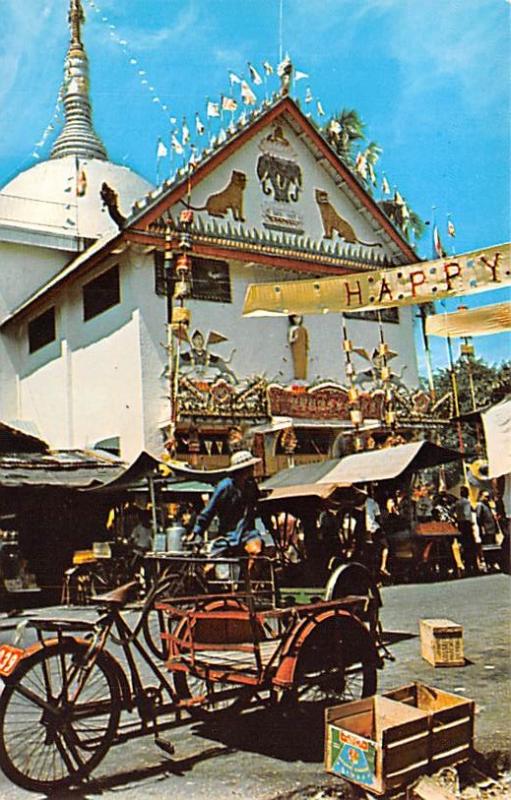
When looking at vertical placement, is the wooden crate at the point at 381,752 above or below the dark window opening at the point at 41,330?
below

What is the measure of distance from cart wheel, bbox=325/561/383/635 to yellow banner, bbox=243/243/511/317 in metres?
2.26

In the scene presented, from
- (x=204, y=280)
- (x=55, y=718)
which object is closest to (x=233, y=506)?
(x=55, y=718)

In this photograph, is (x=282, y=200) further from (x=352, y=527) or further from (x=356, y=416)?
(x=352, y=527)

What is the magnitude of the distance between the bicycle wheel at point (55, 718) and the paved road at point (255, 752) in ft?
0.33

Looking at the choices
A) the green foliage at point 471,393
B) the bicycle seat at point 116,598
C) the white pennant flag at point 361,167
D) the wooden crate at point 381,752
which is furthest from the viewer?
the white pennant flag at point 361,167

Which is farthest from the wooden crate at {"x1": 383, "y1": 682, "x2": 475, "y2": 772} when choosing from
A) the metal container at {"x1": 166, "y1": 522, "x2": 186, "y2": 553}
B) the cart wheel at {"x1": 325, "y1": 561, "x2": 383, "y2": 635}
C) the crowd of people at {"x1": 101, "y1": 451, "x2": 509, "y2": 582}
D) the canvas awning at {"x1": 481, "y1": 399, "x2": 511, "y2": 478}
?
the metal container at {"x1": 166, "y1": 522, "x2": 186, "y2": 553}

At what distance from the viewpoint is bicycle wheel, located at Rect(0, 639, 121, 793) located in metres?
3.37

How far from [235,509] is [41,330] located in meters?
9.40

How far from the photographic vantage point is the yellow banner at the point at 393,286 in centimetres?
582

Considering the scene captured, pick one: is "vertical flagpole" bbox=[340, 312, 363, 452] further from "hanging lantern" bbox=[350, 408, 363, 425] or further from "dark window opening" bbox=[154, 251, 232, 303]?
"dark window opening" bbox=[154, 251, 232, 303]

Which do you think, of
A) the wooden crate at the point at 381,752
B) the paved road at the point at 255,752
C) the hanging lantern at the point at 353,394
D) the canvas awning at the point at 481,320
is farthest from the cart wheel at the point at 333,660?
the hanging lantern at the point at 353,394

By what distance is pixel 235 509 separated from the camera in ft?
16.6

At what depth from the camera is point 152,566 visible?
4.84 metres

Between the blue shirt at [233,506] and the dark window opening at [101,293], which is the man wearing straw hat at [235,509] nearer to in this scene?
the blue shirt at [233,506]
